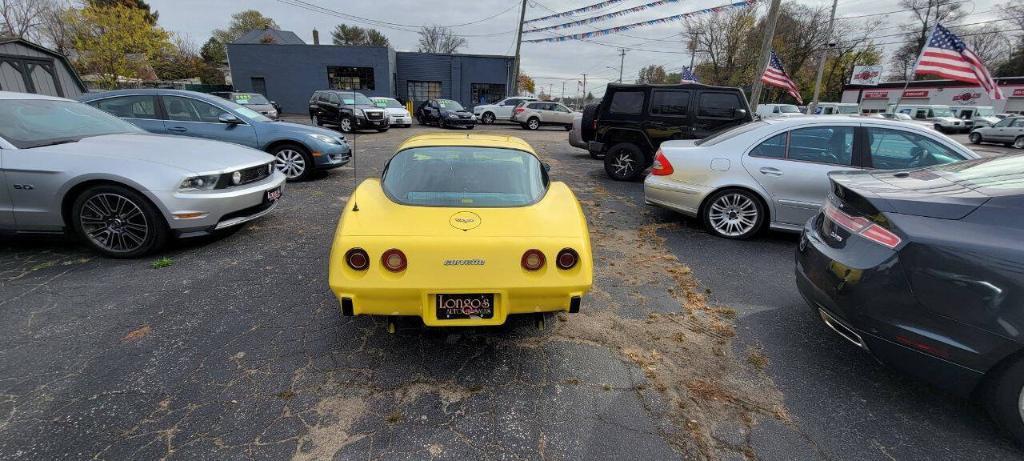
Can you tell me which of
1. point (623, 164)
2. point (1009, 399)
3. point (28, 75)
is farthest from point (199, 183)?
point (28, 75)

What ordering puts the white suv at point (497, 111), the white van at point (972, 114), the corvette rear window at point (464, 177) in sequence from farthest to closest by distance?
the white van at point (972, 114) → the white suv at point (497, 111) → the corvette rear window at point (464, 177)

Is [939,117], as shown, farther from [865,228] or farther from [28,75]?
[28,75]

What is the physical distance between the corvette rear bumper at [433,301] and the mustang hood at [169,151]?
112 inches

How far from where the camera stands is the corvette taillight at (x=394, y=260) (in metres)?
2.39

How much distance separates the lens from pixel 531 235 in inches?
98.4

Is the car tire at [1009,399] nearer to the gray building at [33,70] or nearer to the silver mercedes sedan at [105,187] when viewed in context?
the silver mercedes sedan at [105,187]

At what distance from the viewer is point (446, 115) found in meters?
20.9

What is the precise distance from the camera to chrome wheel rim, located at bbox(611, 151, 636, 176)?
8.77 meters

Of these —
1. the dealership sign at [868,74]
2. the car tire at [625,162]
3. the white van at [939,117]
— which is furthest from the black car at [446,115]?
the dealership sign at [868,74]

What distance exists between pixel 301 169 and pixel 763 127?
23.3 feet

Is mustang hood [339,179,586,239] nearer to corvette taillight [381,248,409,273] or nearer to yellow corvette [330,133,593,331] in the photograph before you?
yellow corvette [330,133,593,331]

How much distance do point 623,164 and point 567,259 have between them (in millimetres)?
6781

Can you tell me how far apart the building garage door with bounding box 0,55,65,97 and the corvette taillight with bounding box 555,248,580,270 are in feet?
50.7

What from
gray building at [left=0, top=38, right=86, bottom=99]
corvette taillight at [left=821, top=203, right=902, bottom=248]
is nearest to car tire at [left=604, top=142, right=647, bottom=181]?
corvette taillight at [left=821, top=203, right=902, bottom=248]
